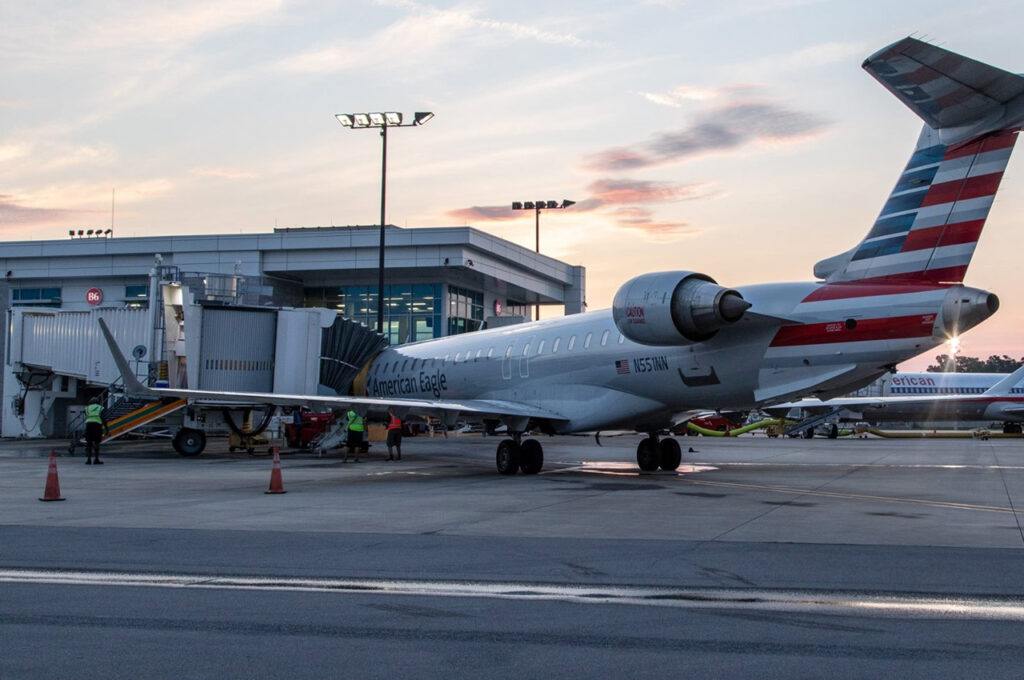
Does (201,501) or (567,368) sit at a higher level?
(567,368)

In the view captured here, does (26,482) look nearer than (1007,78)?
No

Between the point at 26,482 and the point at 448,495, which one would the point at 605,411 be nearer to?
the point at 448,495

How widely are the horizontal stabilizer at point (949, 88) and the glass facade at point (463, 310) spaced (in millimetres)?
44692

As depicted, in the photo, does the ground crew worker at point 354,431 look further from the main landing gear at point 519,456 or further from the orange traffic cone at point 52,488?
the orange traffic cone at point 52,488

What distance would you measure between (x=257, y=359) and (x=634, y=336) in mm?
16591

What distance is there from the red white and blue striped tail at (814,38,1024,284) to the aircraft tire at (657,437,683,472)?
5911 millimetres

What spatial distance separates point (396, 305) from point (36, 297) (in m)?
22.0

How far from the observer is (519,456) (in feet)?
A: 69.8

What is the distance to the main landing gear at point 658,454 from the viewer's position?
21734mm

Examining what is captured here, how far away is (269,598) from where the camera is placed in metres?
7.69

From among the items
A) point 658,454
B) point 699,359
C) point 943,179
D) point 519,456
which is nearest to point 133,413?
point 519,456

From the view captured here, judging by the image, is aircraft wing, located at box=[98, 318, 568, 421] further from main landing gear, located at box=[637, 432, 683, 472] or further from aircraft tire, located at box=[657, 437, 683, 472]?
aircraft tire, located at box=[657, 437, 683, 472]

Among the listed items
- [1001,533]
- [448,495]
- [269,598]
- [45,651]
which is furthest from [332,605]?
[448,495]

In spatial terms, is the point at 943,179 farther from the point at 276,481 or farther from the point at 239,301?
the point at 239,301
